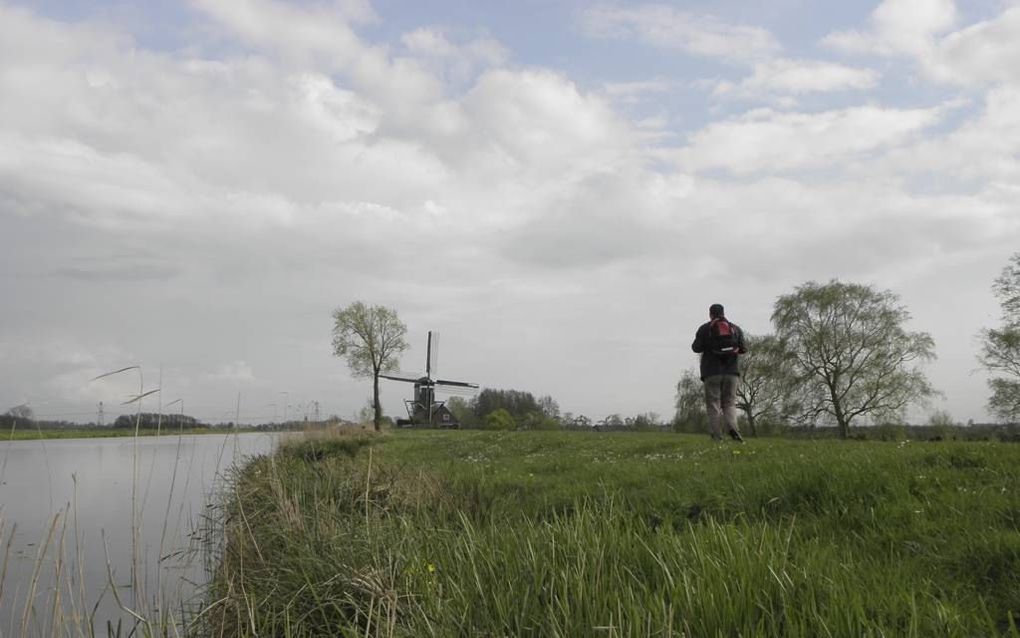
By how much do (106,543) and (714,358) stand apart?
10019 mm

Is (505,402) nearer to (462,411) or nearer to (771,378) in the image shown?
(462,411)

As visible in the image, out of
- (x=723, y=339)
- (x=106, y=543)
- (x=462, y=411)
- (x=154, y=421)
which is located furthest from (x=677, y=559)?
(x=462, y=411)

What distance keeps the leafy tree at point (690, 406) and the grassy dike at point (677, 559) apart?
132 feet

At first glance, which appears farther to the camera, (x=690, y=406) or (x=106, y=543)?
(x=690, y=406)

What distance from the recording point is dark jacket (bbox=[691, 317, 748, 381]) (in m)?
13.2

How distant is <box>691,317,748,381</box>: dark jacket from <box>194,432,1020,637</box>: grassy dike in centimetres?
408

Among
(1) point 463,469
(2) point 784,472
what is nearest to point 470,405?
(1) point 463,469

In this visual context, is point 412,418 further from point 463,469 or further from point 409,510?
point 409,510

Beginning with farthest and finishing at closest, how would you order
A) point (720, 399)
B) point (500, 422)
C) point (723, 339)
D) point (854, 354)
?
point (500, 422) < point (854, 354) < point (720, 399) < point (723, 339)

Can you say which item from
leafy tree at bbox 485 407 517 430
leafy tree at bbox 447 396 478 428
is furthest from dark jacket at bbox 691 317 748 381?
leafy tree at bbox 447 396 478 428

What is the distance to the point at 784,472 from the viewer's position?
7.24m

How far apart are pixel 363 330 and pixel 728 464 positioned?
52.7 metres

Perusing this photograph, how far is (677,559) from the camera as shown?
420 cm

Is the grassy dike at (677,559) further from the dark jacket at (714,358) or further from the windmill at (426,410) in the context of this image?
the windmill at (426,410)
